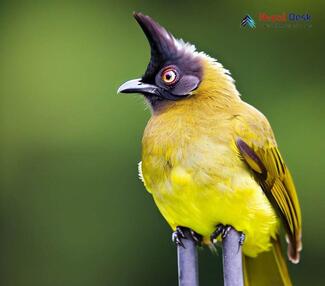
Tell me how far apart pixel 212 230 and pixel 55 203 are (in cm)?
149

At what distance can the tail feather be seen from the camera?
2.71 metres

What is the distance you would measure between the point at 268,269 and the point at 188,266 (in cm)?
68

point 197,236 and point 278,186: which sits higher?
point 278,186

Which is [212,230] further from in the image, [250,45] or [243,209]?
[250,45]

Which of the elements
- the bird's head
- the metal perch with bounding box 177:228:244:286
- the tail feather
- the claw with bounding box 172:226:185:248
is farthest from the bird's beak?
the tail feather

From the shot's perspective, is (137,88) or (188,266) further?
(137,88)

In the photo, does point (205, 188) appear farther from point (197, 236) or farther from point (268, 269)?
point (268, 269)

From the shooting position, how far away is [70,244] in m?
3.89

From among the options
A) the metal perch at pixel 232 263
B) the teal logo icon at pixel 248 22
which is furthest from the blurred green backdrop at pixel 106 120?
the metal perch at pixel 232 263

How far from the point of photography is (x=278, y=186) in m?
2.60

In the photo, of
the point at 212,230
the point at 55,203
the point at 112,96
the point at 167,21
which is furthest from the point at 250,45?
the point at 212,230

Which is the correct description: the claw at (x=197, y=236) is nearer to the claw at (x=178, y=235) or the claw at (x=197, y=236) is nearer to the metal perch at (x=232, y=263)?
the claw at (x=178, y=235)

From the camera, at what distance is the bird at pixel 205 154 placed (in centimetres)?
241

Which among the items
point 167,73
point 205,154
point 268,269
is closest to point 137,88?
point 167,73
